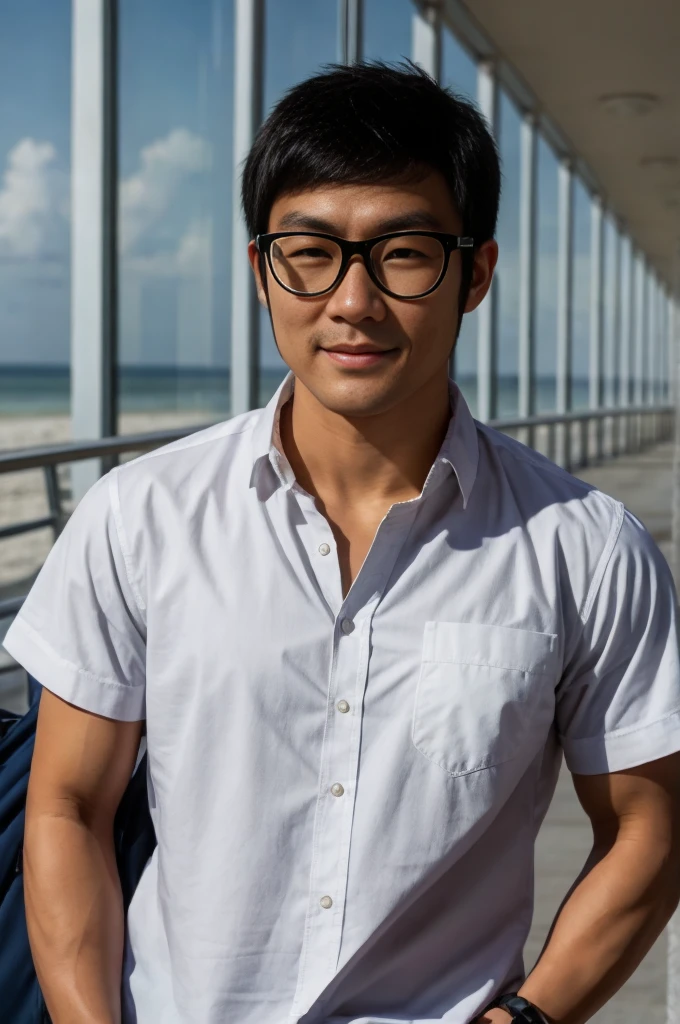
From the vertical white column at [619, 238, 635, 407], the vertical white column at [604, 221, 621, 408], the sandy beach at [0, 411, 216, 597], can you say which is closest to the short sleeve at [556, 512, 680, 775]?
the sandy beach at [0, 411, 216, 597]

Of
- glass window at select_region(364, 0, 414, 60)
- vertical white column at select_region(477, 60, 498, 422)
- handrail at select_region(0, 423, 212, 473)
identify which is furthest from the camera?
vertical white column at select_region(477, 60, 498, 422)

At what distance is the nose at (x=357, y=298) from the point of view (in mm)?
973

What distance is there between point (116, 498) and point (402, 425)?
0.23m

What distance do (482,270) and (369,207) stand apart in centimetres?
16

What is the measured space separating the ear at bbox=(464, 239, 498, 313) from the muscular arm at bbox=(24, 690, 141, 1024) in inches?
17.7

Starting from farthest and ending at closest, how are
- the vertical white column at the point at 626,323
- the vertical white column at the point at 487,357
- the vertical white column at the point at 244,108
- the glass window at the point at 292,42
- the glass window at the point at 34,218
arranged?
the vertical white column at the point at 626,323
the vertical white column at the point at 487,357
the glass window at the point at 292,42
the glass window at the point at 34,218
the vertical white column at the point at 244,108

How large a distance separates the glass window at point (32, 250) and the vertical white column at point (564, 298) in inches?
A: 159

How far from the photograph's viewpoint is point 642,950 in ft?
3.35

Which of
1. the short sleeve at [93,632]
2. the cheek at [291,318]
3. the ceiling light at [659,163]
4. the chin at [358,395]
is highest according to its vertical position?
the ceiling light at [659,163]

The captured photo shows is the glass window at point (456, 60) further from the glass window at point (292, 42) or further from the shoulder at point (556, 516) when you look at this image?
the shoulder at point (556, 516)

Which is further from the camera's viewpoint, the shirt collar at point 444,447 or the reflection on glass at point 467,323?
the reflection on glass at point 467,323

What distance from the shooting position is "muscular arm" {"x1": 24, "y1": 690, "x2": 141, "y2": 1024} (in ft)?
3.15

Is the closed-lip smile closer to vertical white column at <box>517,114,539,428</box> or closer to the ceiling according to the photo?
the ceiling

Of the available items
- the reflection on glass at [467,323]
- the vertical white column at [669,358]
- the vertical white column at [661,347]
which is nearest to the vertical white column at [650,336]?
the vertical white column at [661,347]
